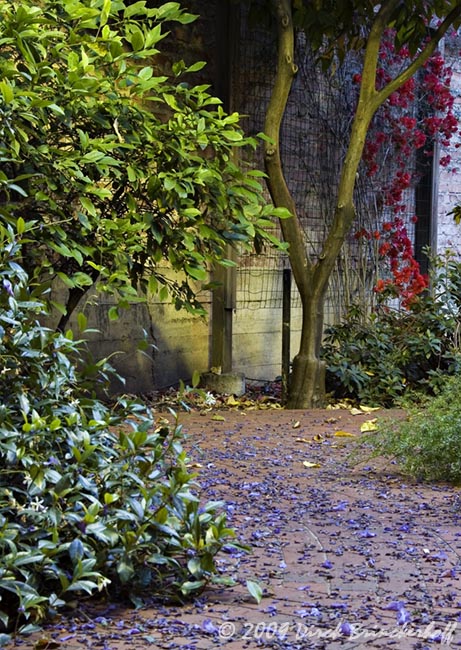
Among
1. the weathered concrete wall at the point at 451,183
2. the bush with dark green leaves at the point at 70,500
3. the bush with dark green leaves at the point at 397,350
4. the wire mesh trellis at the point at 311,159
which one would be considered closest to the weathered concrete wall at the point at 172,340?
the wire mesh trellis at the point at 311,159

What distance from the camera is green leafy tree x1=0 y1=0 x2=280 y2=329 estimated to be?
523cm

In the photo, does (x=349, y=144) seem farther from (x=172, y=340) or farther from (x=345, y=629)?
(x=345, y=629)

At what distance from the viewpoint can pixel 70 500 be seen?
10.6 feet

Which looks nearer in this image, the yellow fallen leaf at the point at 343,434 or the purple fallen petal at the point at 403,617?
the purple fallen petal at the point at 403,617

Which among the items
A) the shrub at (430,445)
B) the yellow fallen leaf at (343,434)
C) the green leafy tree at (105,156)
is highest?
the green leafy tree at (105,156)

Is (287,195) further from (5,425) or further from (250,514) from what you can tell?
(5,425)

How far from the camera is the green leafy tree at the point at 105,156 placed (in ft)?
17.1

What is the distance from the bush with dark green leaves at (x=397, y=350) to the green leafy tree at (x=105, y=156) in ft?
7.07

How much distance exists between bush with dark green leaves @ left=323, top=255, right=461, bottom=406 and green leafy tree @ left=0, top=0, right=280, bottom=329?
216 cm

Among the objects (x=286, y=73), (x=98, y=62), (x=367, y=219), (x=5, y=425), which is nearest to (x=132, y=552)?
(x=5, y=425)

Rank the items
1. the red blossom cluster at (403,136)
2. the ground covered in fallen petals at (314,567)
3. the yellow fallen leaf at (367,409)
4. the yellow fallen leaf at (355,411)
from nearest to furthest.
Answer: the ground covered in fallen petals at (314,567), the yellow fallen leaf at (355,411), the yellow fallen leaf at (367,409), the red blossom cluster at (403,136)

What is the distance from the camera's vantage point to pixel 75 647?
2842 mm

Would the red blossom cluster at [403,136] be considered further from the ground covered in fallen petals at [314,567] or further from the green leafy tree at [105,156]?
the ground covered in fallen petals at [314,567]

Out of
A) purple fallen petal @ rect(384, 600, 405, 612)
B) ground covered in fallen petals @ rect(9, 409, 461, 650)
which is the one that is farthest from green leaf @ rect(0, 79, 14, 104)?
purple fallen petal @ rect(384, 600, 405, 612)
